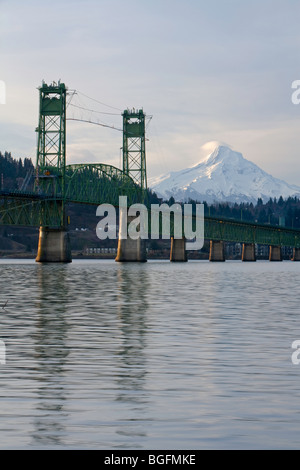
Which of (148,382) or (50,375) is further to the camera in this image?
(50,375)

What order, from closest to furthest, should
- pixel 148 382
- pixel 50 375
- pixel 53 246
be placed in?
pixel 148 382 → pixel 50 375 → pixel 53 246

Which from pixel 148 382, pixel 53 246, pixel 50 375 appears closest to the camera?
pixel 148 382

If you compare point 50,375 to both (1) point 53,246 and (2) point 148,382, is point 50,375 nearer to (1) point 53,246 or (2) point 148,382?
(2) point 148,382

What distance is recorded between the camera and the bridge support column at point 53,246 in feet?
623

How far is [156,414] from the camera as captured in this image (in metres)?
18.6

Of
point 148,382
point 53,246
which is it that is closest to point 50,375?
point 148,382

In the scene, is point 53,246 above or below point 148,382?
above

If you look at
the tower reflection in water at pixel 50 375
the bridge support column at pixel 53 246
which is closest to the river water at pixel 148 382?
the tower reflection in water at pixel 50 375

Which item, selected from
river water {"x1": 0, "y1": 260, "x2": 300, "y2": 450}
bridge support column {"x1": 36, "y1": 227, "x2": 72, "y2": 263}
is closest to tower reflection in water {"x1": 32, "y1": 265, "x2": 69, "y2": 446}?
river water {"x1": 0, "y1": 260, "x2": 300, "y2": 450}

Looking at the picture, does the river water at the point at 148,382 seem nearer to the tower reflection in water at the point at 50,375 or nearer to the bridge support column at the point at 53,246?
the tower reflection in water at the point at 50,375

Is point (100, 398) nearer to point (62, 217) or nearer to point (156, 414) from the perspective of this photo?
point (156, 414)

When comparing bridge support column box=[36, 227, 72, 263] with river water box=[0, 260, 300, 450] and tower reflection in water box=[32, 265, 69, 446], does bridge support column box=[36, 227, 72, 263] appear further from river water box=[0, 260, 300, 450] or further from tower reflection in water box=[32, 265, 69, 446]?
river water box=[0, 260, 300, 450]

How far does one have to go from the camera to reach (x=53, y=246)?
190750 mm

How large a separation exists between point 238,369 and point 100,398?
6.37 meters
